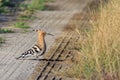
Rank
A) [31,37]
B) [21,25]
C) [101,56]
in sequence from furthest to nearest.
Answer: [21,25], [31,37], [101,56]

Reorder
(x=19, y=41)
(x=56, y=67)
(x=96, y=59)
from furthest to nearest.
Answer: (x=19, y=41), (x=56, y=67), (x=96, y=59)

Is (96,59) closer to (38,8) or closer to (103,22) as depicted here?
(103,22)

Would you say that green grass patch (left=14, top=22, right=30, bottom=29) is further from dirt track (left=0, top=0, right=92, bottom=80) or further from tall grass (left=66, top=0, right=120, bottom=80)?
tall grass (left=66, top=0, right=120, bottom=80)

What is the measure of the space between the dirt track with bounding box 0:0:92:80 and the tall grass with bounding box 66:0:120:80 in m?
1.51

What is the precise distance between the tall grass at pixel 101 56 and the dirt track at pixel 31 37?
1515 millimetres

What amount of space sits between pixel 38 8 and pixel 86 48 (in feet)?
31.7

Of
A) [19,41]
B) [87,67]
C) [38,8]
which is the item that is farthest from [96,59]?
[38,8]

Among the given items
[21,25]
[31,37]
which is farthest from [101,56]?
[21,25]

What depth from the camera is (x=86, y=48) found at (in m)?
12.9

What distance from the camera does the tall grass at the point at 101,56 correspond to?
1189 cm

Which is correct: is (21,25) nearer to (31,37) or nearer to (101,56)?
(31,37)

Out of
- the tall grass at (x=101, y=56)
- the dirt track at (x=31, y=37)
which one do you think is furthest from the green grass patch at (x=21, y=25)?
the tall grass at (x=101, y=56)

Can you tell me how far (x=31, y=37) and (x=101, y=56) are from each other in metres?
5.39

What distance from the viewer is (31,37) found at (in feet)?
57.1
